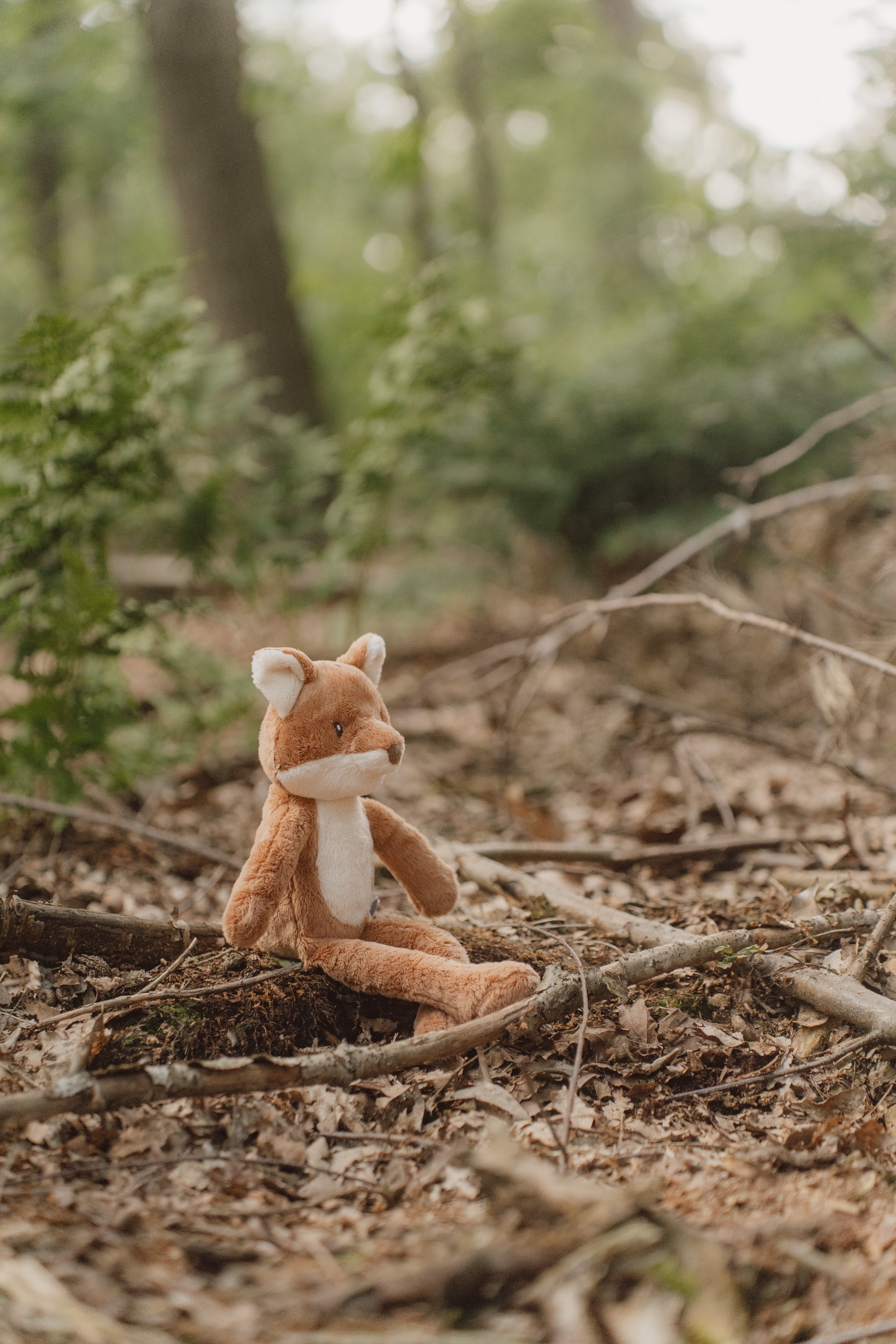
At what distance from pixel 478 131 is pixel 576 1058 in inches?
434

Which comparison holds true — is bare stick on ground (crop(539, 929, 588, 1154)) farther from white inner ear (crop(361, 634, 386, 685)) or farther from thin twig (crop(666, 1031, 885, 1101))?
white inner ear (crop(361, 634, 386, 685))

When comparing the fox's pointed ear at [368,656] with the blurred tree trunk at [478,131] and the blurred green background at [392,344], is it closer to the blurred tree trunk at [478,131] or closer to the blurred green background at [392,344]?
the blurred green background at [392,344]

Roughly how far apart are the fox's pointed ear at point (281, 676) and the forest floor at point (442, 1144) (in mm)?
688

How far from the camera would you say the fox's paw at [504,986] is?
1965 millimetres

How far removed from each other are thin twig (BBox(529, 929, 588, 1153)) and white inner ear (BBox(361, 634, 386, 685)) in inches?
34.0

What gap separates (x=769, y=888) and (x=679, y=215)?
924cm

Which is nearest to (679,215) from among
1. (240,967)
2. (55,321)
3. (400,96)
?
(400,96)

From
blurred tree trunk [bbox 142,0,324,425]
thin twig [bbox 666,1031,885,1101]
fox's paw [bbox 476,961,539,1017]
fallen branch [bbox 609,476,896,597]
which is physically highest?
blurred tree trunk [bbox 142,0,324,425]

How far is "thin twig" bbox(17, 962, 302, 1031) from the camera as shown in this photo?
2025mm

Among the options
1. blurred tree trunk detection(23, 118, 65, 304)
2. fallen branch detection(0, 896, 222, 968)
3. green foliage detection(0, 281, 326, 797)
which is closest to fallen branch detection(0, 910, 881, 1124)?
fallen branch detection(0, 896, 222, 968)

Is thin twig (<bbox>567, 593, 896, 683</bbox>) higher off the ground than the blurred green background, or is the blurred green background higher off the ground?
the blurred green background

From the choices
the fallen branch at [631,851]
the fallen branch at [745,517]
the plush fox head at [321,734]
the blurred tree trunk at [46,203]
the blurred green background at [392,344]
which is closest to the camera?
the plush fox head at [321,734]

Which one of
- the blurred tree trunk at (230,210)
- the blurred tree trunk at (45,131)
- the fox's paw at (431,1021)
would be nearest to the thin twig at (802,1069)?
the fox's paw at (431,1021)

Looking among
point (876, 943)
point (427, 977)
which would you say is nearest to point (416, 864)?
point (427, 977)
